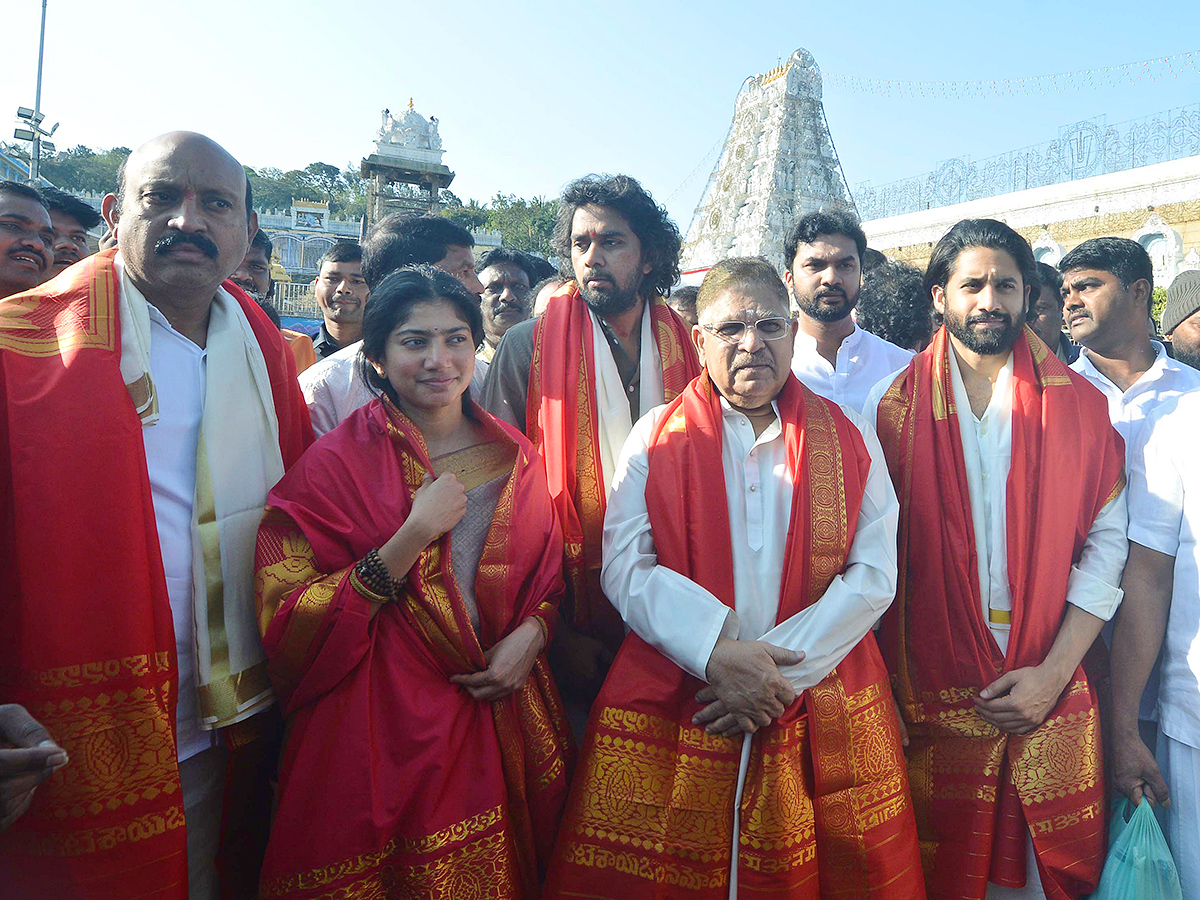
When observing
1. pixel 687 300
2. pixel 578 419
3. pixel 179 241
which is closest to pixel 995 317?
pixel 578 419

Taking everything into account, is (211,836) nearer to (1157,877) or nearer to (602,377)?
(602,377)

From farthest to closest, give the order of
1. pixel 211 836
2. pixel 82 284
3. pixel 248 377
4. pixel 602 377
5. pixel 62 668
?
pixel 602 377 < pixel 248 377 < pixel 211 836 < pixel 82 284 < pixel 62 668

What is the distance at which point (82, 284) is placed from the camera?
2279 millimetres

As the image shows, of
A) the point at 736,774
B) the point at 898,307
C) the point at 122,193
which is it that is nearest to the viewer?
the point at 736,774

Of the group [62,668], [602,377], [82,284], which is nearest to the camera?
[62,668]

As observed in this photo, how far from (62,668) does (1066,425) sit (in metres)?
3.18

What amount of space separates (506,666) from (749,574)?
2.72 feet

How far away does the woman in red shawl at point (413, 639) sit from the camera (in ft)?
7.08

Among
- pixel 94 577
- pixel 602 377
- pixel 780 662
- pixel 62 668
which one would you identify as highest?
pixel 602 377

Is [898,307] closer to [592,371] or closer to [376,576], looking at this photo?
[592,371]

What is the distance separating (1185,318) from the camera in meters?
4.05

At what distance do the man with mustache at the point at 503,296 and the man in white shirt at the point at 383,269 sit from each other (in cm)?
47

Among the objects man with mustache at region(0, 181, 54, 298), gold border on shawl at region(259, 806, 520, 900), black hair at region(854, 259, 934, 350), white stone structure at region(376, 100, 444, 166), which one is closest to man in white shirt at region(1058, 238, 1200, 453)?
black hair at region(854, 259, 934, 350)

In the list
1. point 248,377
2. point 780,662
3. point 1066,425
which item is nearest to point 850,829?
point 780,662
